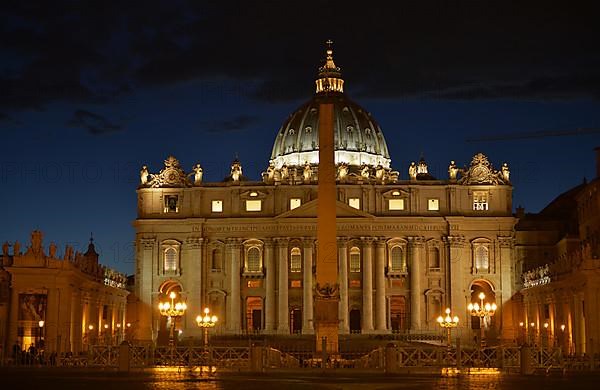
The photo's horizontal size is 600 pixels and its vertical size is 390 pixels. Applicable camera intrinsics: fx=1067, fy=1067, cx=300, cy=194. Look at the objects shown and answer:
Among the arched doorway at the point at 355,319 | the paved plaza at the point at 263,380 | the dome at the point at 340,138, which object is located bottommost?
the paved plaza at the point at 263,380

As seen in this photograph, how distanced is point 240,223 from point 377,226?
41.0 ft

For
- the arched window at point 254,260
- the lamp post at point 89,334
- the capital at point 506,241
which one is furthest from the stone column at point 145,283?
the capital at point 506,241

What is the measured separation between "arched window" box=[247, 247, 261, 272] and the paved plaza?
5515 centimetres

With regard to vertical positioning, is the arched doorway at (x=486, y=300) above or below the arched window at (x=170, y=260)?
below

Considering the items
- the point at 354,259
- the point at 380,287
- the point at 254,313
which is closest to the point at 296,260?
the point at 354,259

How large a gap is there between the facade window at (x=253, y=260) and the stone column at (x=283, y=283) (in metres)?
2.35

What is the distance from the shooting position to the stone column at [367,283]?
313 ft

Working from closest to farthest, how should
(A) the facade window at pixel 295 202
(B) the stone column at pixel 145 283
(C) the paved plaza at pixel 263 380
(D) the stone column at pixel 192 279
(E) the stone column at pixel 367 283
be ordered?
(C) the paved plaza at pixel 263 380, (E) the stone column at pixel 367 283, (D) the stone column at pixel 192 279, (B) the stone column at pixel 145 283, (A) the facade window at pixel 295 202

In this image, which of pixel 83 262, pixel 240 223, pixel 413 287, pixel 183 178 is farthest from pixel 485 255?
pixel 83 262

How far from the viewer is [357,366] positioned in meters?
46.0

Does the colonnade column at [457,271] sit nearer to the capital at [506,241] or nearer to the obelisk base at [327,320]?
the capital at [506,241]

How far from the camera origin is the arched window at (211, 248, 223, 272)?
97.9 meters

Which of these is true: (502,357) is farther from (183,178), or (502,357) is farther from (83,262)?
(183,178)

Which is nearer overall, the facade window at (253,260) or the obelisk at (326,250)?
the obelisk at (326,250)
